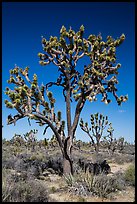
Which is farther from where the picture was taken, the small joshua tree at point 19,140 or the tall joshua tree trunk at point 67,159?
the small joshua tree at point 19,140

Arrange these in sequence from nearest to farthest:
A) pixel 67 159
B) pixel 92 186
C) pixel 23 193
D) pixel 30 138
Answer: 1. pixel 23 193
2. pixel 92 186
3. pixel 67 159
4. pixel 30 138

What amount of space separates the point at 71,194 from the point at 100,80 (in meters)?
4.87

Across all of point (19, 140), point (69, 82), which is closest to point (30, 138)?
point (19, 140)

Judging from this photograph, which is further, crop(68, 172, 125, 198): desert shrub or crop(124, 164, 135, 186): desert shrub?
crop(124, 164, 135, 186): desert shrub

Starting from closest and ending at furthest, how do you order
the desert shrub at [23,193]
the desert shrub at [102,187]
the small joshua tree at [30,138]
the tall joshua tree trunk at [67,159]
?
1. the desert shrub at [23,193]
2. the desert shrub at [102,187]
3. the tall joshua tree trunk at [67,159]
4. the small joshua tree at [30,138]

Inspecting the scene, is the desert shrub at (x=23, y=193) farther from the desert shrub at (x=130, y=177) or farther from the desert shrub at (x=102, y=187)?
the desert shrub at (x=130, y=177)

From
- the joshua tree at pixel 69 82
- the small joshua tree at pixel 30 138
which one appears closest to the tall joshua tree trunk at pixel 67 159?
the joshua tree at pixel 69 82

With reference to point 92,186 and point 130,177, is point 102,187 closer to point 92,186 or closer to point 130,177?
point 92,186

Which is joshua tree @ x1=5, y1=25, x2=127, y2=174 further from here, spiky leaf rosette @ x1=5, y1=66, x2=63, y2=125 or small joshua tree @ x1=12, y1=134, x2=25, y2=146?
small joshua tree @ x1=12, y1=134, x2=25, y2=146

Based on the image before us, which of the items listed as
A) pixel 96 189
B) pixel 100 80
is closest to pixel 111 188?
pixel 96 189

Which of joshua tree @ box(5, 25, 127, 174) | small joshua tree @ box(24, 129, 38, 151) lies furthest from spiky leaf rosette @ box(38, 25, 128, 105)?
small joshua tree @ box(24, 129, 38, 151)

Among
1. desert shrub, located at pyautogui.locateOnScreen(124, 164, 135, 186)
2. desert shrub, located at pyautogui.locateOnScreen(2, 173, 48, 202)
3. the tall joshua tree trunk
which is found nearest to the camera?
desert shrub, located at pyautogui.locateOnScreen(2, 173, 48, 202)

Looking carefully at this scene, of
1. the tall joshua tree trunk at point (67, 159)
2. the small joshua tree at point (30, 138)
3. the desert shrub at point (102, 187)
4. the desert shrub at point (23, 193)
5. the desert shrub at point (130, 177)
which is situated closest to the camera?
the desert shrub at point (23, 193)

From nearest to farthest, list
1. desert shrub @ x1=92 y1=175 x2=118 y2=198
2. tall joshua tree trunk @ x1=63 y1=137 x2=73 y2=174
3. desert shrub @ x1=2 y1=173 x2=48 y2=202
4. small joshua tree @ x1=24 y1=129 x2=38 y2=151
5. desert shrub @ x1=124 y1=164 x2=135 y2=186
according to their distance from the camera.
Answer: desert shrub @ x1=2 y1=173 x2=48 y2=202 → desert shrub @ x1=92 y1=175 x2=118 y2=198 → desert shrub @ x1=124 y1=164 x2=135 y2=186 → tall joshua tree trunk @ x1=63 y1=137 x2=73 y2=174 → small joshua tree @ x1=24 y1=129 x2=38 y2=151
